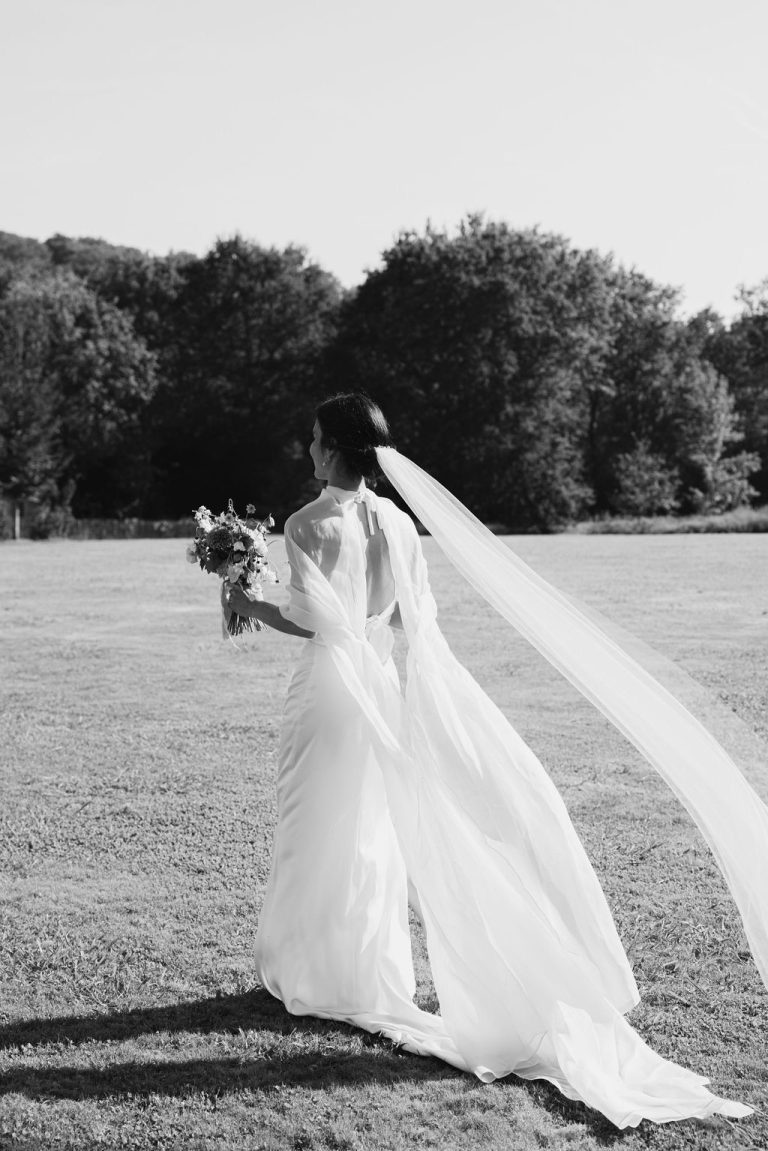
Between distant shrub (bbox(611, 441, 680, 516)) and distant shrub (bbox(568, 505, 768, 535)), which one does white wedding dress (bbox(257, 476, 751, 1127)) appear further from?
distant shrub (bbox(611, 441, 680, 516))

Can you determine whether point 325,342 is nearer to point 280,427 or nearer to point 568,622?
point 280,427

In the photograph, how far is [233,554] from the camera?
198 inches

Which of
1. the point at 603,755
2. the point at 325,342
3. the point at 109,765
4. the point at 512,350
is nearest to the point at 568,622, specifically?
the point at 603,755

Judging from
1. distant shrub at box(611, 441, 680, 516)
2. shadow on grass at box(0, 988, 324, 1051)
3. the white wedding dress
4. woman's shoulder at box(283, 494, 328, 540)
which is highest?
distant shrub at box(611, 441, 680, 516)

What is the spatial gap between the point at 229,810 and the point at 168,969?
2.73 metres

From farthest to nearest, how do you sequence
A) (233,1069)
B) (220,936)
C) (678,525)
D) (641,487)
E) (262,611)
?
(641,487), (678,525), (220,936), (262,611), (233,1069)

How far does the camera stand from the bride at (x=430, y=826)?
13.7 feet

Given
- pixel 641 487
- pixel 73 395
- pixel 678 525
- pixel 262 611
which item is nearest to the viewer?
pixel 262 611

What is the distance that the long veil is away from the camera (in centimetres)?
413

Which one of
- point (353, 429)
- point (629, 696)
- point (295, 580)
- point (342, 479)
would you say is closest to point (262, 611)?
point (295, 580)

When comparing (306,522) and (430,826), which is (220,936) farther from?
(306,522)

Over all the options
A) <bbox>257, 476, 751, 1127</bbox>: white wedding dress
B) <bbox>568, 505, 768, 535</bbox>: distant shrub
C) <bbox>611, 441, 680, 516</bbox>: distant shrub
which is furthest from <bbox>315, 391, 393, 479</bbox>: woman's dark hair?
<bbox>611, 441, 680, 516</bbox>: distant shrub

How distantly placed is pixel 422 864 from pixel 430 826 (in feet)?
0.51

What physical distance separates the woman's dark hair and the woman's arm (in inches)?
26.7
